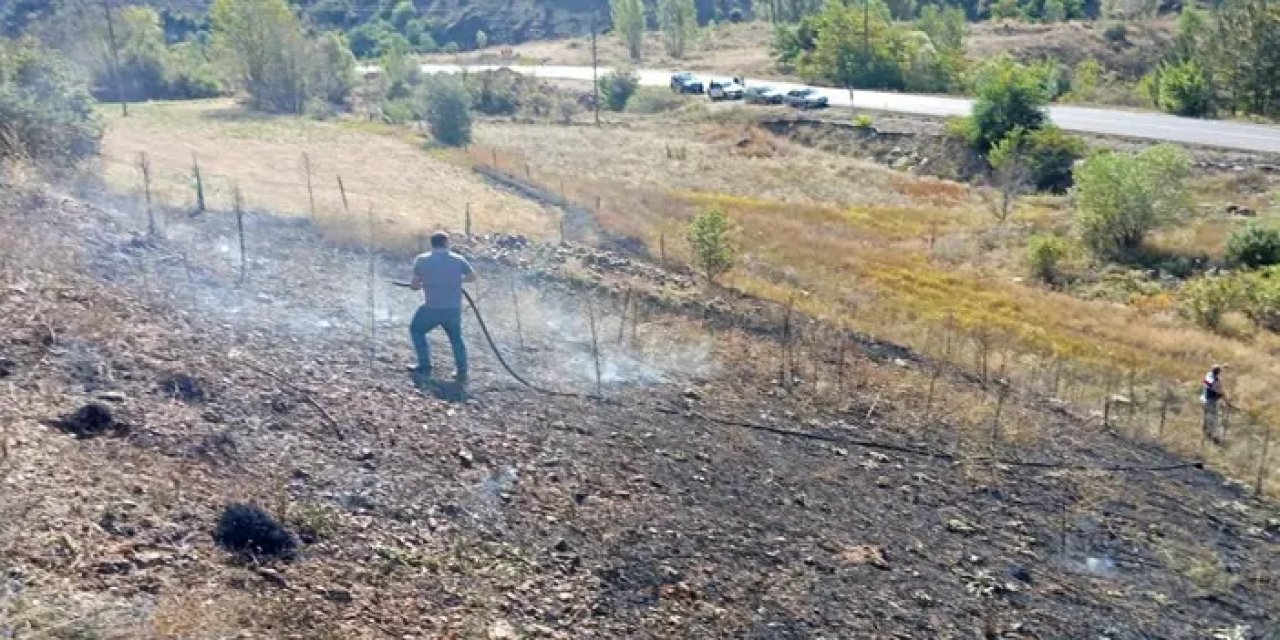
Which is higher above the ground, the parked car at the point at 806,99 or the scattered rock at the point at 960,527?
the parked car at the point at 806,99

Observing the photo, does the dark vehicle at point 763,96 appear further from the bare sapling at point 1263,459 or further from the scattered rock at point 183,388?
the scattered rock at point 183,388

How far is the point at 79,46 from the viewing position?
5219cm

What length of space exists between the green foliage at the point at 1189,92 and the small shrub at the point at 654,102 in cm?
2360

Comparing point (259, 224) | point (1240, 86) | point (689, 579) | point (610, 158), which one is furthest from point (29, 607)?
point (1240, 86)

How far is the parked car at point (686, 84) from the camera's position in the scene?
63000mm

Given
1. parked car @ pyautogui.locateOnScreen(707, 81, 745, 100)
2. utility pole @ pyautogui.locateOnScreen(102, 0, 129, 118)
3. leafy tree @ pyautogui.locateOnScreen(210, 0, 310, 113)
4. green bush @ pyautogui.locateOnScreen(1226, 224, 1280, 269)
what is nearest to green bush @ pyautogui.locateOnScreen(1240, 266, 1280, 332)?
green bush @ pyautogui.locateOnScreen(1226, 224, 1280, 269)

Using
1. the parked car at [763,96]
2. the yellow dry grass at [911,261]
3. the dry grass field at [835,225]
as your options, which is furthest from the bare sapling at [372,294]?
the parked car at [763,96]

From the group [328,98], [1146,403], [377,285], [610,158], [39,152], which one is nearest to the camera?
[377,285]

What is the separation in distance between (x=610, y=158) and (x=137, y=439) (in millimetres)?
34451

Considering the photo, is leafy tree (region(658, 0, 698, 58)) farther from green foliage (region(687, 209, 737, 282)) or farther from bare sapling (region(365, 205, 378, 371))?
bare sapling (region(365, 205, 378, 371))

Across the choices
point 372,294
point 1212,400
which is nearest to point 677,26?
point 1212,400

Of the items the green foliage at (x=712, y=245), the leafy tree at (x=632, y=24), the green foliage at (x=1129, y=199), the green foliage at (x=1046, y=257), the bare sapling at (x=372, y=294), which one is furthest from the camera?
the leafy tree at (x=632, y=24)

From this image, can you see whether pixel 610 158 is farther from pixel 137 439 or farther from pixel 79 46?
pixel 137 439

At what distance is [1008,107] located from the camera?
42969 mm
